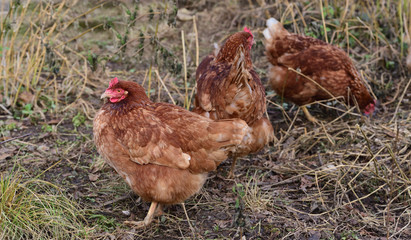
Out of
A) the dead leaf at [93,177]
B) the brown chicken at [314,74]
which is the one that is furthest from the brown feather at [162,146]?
the brown chicken at [314,74]

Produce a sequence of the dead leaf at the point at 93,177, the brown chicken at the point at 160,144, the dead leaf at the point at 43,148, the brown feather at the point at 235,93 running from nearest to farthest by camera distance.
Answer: the brown chicken at the point at 160,144 < the brown feather at the point at 235,93 < the dead leaf at the point at 93,177 < the dead leaf at the point at 43,148

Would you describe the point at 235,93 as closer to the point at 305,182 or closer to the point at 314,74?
the point at 305,182

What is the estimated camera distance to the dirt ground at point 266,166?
3258 mm

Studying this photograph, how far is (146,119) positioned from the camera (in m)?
3.10

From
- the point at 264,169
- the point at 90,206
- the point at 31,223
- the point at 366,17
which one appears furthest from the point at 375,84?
the point at 31,223

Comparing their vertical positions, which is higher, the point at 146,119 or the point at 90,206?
the point at 146,119

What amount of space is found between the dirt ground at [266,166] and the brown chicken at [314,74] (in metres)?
0.28

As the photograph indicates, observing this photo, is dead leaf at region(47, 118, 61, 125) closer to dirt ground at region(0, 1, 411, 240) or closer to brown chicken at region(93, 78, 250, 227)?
dirt ground at region(0, 1, 411, 240)

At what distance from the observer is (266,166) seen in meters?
4.22

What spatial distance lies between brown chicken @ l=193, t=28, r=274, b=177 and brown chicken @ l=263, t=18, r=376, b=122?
0.91 meters

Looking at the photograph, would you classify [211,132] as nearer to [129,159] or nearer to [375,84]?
[129,159]

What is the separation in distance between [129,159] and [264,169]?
1591 mm

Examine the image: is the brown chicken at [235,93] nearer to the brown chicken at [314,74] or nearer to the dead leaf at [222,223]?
the dead leaf at [222,223]

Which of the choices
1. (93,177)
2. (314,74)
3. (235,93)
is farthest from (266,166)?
(93,177)
